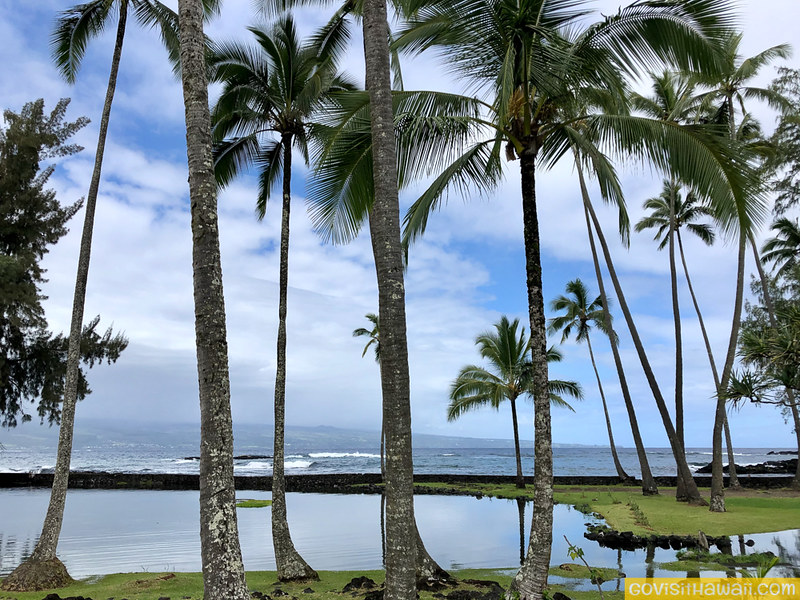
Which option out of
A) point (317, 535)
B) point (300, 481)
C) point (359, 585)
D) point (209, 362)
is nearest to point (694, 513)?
point (317, 535)

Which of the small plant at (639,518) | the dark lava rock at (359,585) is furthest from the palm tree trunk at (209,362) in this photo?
the small plant at (639,518)

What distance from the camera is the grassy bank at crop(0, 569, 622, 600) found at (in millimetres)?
8560

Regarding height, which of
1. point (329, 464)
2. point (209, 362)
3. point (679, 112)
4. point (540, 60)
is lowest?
point (329, 464)

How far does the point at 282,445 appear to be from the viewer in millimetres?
10875

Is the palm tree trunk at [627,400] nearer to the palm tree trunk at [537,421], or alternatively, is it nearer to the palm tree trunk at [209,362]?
the palm tree trunk at [537,421]

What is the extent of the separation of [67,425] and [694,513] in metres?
15.8

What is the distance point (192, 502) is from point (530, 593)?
23.1 m

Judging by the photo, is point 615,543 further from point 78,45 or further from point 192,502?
point 192,502

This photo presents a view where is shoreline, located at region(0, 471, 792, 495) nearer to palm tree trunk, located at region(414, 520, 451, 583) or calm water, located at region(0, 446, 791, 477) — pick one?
calm water, located at region(0, 446, 791, 477)

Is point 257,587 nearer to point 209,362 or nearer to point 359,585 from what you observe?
point 359,585

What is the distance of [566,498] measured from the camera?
80.0ft

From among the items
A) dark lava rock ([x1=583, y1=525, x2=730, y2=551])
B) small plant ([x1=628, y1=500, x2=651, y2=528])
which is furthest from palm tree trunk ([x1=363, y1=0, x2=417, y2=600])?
small plant ([x1=628, y1=500, x2=651, y2=528])

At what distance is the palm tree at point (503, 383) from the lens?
1179 inches

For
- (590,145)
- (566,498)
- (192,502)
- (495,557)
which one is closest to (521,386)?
(566,498)
